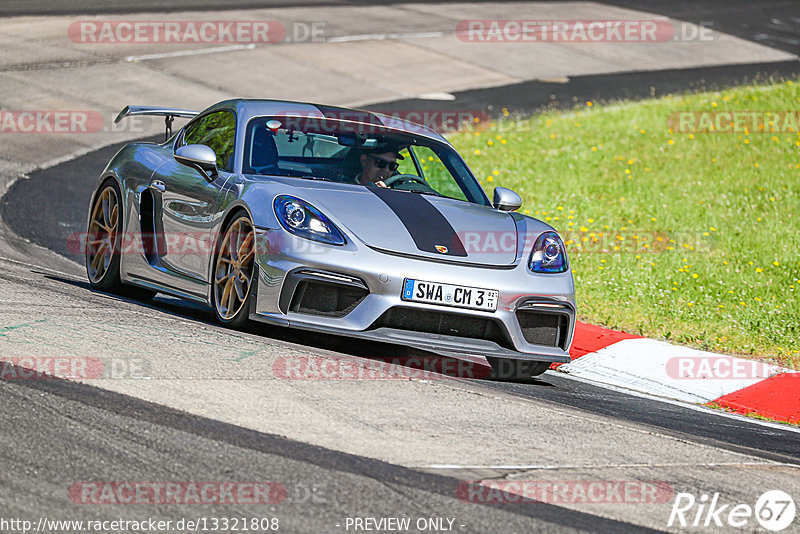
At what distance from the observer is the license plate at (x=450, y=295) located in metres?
6.14

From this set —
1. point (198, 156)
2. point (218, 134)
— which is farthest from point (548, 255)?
point (218, 134)

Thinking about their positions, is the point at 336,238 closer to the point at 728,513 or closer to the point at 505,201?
the point at 505,201

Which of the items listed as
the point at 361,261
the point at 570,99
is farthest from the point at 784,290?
the point at 570,99

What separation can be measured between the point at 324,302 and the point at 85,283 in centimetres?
290

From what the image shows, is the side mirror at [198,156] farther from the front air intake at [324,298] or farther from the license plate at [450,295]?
the license plate at [450,295]

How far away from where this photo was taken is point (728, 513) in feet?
14.6

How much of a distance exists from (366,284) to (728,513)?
231 centimetres

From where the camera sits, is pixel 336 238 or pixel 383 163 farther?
pixel 383 163

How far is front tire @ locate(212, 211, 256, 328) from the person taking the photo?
21.0 ft

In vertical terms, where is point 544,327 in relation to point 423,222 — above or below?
below

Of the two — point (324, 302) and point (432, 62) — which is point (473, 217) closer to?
point (324, 302)

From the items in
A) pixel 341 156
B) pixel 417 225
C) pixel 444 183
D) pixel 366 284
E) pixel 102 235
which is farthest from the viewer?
pixel 102 235

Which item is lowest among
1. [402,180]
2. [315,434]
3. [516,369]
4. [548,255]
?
[516,369]

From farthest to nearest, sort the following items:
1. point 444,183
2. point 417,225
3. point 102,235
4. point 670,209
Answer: point 670,209, point 102,235, point 444,183, point 417,225
